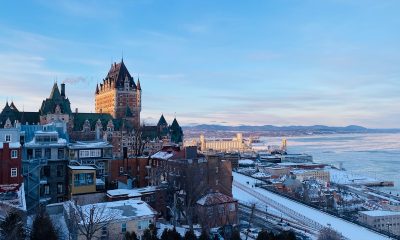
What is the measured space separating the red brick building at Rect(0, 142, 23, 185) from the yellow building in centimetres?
430

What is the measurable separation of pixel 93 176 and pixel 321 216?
1028 inches

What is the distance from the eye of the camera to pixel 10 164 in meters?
32.6

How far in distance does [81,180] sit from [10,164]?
606 cm

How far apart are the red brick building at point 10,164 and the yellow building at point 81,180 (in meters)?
4.30

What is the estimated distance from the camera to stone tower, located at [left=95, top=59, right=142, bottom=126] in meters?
96.2

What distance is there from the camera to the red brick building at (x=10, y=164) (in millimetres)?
32312

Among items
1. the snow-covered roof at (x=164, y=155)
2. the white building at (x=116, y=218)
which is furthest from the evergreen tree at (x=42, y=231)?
the snow-covered roof at (x=164, y=155)

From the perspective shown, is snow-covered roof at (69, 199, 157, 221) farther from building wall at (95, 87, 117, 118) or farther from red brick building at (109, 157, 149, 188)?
building wall at (95, 87, 117, 118)

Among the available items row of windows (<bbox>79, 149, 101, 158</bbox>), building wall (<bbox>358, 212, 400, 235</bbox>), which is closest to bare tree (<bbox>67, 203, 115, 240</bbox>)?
row of windows (<bbox>79, 149, 101, 158</bbox>)

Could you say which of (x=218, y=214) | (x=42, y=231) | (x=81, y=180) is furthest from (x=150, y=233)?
(x=81, y=180)

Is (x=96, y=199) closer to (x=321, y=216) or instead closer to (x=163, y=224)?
(x=163, y=224)

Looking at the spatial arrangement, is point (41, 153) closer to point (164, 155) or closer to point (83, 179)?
point (83, 179)

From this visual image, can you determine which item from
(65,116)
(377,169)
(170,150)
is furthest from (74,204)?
(377,169)

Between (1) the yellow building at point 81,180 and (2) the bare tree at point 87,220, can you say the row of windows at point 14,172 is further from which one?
(2) the bare tree at point 87,220
